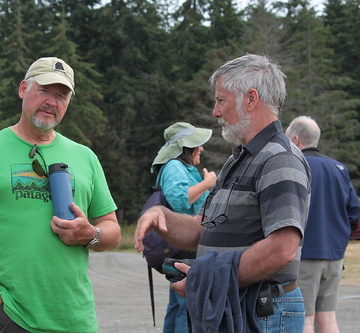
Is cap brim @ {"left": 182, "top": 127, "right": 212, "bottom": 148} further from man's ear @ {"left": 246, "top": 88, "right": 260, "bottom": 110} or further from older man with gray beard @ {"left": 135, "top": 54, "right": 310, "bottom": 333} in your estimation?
man's ear @ {"left": 246, "top": 88, "right": 260, "bottom": 110}

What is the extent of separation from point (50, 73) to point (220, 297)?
1559 millimetres

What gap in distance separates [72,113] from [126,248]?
19.9 meters

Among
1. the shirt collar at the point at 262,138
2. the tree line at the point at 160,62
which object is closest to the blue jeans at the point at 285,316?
the shirt collar at the point at 262,138

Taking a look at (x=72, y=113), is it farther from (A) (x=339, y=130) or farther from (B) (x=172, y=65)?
(A) (x=339, y=130)

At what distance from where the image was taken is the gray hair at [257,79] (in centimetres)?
329

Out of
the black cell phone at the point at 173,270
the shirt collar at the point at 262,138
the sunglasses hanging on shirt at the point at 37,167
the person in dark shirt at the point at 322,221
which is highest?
the shirt collar at the point at 262,138

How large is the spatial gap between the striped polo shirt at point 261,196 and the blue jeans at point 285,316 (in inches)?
3.6

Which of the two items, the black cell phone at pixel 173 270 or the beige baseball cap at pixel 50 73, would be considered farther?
the beige baseball cap at pixel 50 73

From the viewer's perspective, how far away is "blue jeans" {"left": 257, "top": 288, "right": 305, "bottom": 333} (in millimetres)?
3197

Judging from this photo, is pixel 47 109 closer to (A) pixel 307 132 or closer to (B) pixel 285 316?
(B) pixel 285 316

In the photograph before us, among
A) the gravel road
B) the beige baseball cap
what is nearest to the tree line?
the gravel road

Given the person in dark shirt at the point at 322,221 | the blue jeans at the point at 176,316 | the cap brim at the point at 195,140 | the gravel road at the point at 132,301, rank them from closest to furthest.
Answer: the blue jeans at the point at 176,316
the cap brim at the point at 195,140
the person in dark shirt at the point at 322,221
the gravel road at the point at 132,301

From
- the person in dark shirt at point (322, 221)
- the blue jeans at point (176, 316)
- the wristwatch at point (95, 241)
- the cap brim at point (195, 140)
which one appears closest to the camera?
the wristwatch at point (95, 241)

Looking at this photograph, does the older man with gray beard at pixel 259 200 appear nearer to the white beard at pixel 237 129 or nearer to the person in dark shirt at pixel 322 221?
the white beard at pixel 237 129
